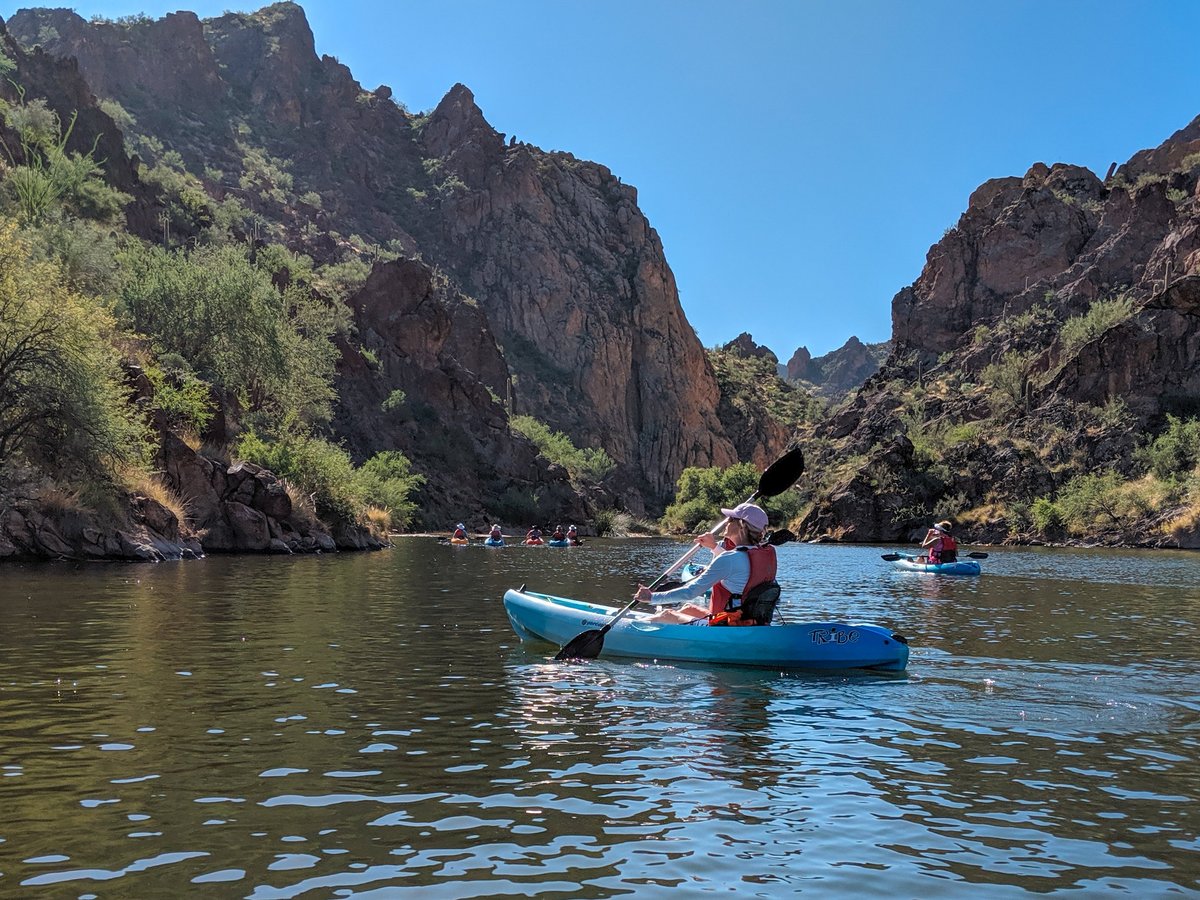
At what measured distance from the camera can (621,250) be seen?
144 m

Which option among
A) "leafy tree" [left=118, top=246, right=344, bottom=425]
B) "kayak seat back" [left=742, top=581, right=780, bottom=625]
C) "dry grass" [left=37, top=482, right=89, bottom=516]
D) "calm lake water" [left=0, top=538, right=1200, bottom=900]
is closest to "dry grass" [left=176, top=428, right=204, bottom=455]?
"dry grass" [left=37, top=482, right=89, bottom=516]

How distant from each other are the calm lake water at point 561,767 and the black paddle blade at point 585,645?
38 cm

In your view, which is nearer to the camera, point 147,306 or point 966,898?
point 966,898

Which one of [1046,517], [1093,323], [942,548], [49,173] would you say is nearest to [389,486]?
[49,173]

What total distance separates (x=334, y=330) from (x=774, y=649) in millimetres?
66977

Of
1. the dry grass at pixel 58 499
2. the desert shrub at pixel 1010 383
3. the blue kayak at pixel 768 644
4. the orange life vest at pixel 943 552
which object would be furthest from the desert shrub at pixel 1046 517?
the blue kayak at pixel 768 644

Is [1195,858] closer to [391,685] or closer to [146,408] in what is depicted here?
[391,685]

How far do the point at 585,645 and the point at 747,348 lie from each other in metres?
171

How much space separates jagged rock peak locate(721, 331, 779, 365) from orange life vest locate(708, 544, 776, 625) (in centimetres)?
16825

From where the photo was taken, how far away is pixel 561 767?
7.66 m

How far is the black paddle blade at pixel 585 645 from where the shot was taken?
13.4 metres

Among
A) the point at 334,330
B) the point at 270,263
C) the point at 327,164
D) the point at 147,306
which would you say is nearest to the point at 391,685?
the point at 147,306

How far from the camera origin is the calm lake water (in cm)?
548

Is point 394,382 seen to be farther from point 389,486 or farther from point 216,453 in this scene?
point 216,453
